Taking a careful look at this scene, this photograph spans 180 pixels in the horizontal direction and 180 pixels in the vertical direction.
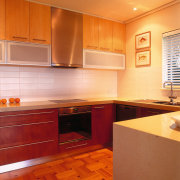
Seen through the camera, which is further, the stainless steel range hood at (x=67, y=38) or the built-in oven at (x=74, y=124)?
the stainless steel range hood at (x=67, y=38)

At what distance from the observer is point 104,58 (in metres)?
3.36

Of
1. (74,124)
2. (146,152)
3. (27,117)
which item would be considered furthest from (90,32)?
(146,152)

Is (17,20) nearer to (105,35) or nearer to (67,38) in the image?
(67,38)

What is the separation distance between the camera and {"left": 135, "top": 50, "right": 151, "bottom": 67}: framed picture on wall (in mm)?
3184

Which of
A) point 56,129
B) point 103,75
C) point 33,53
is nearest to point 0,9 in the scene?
point 33,53

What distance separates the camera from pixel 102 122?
9.71 ft

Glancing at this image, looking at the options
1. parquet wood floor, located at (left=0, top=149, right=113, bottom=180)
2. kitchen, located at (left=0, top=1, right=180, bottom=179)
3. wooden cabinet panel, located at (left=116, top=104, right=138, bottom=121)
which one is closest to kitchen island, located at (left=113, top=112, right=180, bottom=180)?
parquet wood floor, located at (left=0, top=149, right=113, bottom=180)

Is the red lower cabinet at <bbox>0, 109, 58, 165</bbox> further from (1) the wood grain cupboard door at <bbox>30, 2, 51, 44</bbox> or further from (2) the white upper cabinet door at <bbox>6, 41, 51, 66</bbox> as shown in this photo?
(1) the wood grain cupboard door at <bbox>30, 2, 51, 44</bbox>

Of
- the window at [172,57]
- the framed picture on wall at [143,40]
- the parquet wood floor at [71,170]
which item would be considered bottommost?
the parquet wood floor at [71,170]

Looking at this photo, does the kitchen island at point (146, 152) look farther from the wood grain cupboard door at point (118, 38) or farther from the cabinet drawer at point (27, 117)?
the wood grain cupboard door at point (118, 38)

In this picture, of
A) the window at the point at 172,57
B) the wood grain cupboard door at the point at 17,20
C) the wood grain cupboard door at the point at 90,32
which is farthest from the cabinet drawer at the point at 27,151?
the window at the point at 172,57

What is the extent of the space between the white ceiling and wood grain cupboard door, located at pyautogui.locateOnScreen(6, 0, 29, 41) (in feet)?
1.08

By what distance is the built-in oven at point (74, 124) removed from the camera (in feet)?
8.52

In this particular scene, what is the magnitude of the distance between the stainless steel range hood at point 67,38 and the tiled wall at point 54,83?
0.35 meters
